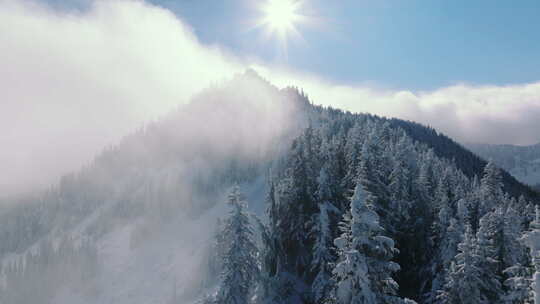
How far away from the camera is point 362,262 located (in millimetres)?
15719

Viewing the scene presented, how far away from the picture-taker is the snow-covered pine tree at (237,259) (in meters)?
23.4

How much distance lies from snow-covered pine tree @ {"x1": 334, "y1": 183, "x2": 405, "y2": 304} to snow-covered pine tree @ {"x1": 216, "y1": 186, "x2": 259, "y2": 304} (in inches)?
324

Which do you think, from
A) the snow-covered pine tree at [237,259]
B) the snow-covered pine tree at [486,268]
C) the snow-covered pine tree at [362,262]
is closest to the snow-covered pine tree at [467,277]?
the snow-covered pine tree at [486,268]

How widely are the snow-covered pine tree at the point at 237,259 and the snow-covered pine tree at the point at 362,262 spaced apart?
8233 millimetres

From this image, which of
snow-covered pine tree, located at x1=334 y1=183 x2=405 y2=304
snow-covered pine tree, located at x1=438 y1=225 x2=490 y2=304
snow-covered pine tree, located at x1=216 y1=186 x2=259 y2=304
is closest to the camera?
snow-covered pine tree, located at x1=334 y1=183 x2=405 y2=304

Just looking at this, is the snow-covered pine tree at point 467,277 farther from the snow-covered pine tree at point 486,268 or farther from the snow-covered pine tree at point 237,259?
the snow-covered pine tree at point 237,259

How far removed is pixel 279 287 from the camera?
2602 centimetres

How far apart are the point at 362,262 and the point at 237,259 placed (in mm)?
9578

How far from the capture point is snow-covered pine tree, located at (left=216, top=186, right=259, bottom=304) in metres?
23.4

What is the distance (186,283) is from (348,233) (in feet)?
404

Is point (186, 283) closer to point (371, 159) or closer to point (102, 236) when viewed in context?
point (102, 236)

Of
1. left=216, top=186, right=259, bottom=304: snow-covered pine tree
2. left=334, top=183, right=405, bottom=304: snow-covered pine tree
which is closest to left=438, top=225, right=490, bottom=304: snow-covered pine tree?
left=334, top=183, right=405, bottom=304: snow-covered pine tree

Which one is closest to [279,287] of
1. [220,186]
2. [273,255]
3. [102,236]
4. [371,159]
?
[273,255]

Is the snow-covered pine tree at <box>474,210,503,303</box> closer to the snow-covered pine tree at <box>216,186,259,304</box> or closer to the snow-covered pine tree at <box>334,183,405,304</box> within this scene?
the snow-covered pine tree at <box>334,183,405,304</box>
